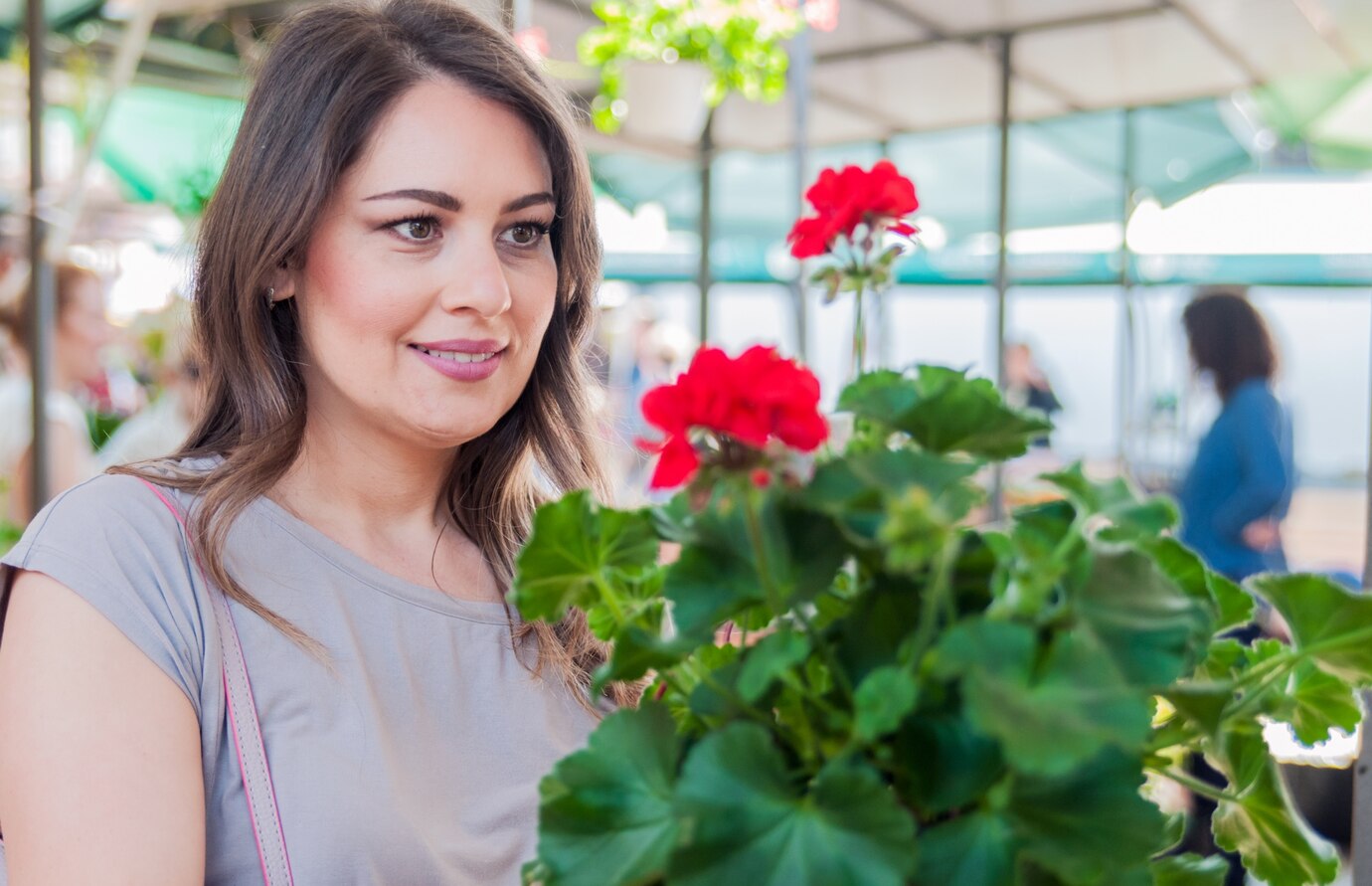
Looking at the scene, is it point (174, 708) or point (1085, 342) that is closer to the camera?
point (174, 708)

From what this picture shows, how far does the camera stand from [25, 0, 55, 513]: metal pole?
2.56 meters

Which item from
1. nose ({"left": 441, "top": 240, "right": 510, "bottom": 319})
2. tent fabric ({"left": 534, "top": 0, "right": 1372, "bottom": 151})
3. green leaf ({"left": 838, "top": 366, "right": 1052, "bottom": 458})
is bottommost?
green leaf ({"left": 838, "top": 366, "right": 1052, "bottom": 458})

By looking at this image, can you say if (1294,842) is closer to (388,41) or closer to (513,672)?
(513,672)

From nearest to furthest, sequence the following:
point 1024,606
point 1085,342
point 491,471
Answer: point 1024,606 < point 491,471 < point 1085,342

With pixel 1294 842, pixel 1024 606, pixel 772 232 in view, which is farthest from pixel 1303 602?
pixel 772 232

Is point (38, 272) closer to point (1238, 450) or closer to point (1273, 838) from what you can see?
point (1273, 838)

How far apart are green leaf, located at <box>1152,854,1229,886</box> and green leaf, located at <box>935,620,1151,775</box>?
8.4 inches

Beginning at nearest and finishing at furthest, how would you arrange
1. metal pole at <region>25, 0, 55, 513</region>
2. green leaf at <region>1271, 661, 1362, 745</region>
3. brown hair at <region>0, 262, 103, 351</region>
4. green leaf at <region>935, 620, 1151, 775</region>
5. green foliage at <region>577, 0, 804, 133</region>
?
green leaf at <region>935, 620, 1151, 775</region> → green leaf at <region>1271, 661, 1362, 745</region> → green foliage at <region>577, 0, 804, 133</region> → metal pole at <region>25, 0, 55, 513</region> → brown hair at <region>0, 262, 103, 351</region>

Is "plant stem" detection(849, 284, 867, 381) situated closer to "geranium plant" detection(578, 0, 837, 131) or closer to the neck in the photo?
the neck

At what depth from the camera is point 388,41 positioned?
115 cm

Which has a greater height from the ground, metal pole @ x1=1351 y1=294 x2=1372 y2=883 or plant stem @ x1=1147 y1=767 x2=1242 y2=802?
plant stem @ x1=1147 y1=767 x2=1242 y2=802

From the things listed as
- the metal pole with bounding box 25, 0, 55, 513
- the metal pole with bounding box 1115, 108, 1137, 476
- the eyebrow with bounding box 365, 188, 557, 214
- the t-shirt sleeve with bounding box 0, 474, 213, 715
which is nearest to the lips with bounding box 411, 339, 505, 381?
the eyebrow with bounding box 365, 188, 557, 214

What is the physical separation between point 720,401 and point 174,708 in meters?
0.68

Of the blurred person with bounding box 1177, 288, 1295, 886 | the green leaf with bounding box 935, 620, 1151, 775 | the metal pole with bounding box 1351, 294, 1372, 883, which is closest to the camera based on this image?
the green leaf with bounding box 935, 620, 1151, 775
